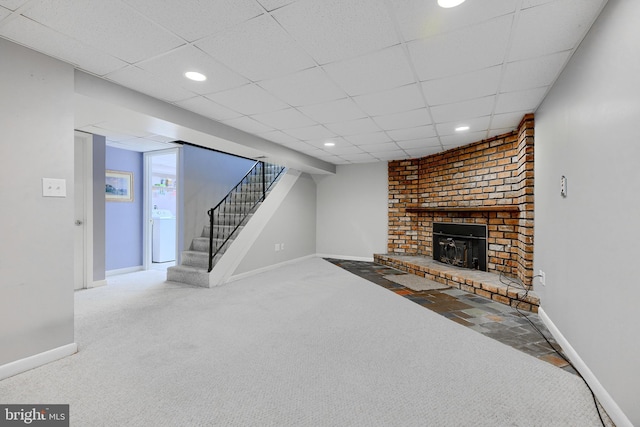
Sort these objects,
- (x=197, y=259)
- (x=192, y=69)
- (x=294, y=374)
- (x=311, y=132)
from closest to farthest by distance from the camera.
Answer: (x=294, y=374) < (x=192, y=69) < (x=311, y=132) < (x=197, y=259)

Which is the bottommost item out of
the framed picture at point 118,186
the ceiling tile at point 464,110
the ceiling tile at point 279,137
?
the framed picture at point 118,186

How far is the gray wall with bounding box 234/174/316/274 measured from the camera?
527 centimetres

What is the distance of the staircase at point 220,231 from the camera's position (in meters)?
4.41

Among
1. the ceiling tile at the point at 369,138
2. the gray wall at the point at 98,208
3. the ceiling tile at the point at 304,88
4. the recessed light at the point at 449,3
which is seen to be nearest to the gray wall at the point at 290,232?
the gray wall at the point at 98,208

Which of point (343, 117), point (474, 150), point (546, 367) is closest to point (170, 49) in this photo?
point (343, 117)

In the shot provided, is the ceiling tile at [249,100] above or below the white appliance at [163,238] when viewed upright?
above

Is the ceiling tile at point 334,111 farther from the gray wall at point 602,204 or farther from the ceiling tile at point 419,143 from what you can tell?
the gray wall at point 602,204

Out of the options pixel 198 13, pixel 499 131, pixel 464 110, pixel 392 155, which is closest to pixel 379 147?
pixel 392 155

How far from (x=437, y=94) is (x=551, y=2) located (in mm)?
1243

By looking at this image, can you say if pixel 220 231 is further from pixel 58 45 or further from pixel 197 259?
pixel 58 45

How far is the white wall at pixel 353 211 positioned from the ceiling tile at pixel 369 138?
1.88 metres

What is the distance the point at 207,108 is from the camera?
10.5ft

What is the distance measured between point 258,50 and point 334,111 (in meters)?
1.37

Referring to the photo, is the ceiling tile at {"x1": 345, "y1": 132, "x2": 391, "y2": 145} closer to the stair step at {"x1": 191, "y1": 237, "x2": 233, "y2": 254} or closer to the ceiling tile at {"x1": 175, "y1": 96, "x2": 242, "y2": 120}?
the ceiling tile at {"x1": 175, "y1": 96, "x2": 242, "y2": 120}
